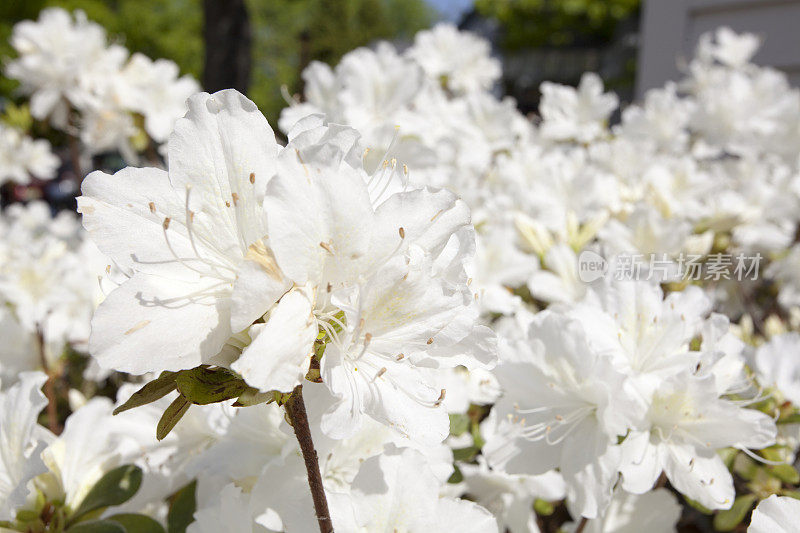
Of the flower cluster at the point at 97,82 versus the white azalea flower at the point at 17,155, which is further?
the white azalea flower at the point at 17,155

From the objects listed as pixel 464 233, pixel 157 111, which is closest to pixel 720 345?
pixel 464 233

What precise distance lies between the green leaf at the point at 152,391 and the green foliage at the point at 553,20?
1154 centimetres

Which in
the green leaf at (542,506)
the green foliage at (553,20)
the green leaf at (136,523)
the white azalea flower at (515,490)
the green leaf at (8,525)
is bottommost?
the green leaf at (542,506)

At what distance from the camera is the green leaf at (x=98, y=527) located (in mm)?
819

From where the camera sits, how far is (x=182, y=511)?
0.90 m

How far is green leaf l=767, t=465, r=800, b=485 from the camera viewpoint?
0.98 metres

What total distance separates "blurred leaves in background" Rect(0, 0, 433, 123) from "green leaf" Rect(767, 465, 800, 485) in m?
9.42

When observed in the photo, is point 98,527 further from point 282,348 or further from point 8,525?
point 282,348

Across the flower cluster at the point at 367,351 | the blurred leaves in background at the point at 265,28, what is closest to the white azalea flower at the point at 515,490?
the flower cluster at the point at 367,351

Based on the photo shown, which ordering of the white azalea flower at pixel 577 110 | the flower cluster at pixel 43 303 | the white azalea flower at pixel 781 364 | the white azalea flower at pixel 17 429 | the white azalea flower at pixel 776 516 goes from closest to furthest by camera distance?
the white azalea flower at pixel 776 516, the white azalea flower at pixel 17 429, the white azalea flower at pixel 781 364, the flower cluster at pixel 43 303, the white azalea flower at pixel 577 110

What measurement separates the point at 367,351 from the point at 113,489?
47 centimetres

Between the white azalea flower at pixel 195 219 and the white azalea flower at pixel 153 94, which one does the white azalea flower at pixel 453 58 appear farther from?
the white azalea flower at pixel 195 219

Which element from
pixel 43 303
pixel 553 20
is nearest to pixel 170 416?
pixel 43 303

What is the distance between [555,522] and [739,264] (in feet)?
2.54
